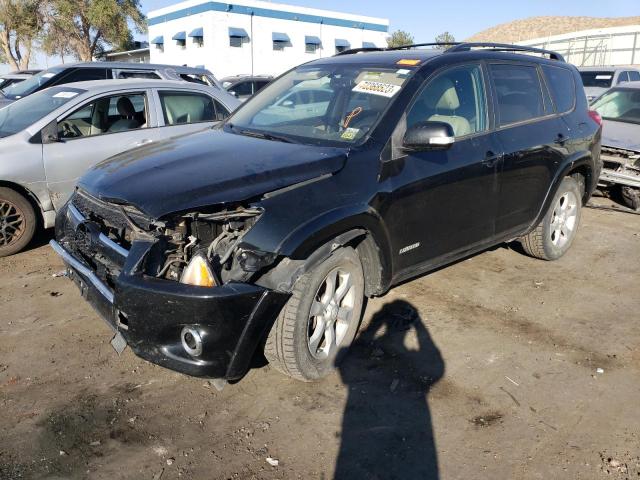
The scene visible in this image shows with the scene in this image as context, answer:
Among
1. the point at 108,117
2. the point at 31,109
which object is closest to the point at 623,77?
the point at 108,117

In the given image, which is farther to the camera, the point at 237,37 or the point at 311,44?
the point at 311,44

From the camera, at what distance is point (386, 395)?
3.27 metres

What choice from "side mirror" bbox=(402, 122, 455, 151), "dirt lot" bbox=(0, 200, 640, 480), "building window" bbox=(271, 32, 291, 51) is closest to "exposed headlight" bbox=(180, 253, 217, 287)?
"dirt lot" bbox=(0, 200, 640, 480)

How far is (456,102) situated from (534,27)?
84.6m

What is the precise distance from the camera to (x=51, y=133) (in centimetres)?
554

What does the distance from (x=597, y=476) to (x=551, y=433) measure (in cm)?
34

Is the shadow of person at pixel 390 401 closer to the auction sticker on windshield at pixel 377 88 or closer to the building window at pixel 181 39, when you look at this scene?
the auction sticker on windshield at pixel 377 88

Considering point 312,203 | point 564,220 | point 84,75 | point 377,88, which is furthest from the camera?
point 84,75

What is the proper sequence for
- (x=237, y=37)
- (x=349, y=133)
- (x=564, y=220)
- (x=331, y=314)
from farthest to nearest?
1. (x=237, y=37)
2. (x=564, y=220)
3. (x=349, y=133)
4. (x=331, y=314)

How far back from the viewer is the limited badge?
11.9 feet

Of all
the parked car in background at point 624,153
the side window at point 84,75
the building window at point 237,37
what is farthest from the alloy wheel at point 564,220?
the building window at point 237,37

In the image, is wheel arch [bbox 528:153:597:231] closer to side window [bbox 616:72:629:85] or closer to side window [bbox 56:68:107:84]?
side window [bbox 56:68:107:84]

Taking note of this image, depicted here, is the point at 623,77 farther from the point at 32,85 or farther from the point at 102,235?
the point at 102,235

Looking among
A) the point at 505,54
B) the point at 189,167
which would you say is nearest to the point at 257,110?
the point at 189,167
